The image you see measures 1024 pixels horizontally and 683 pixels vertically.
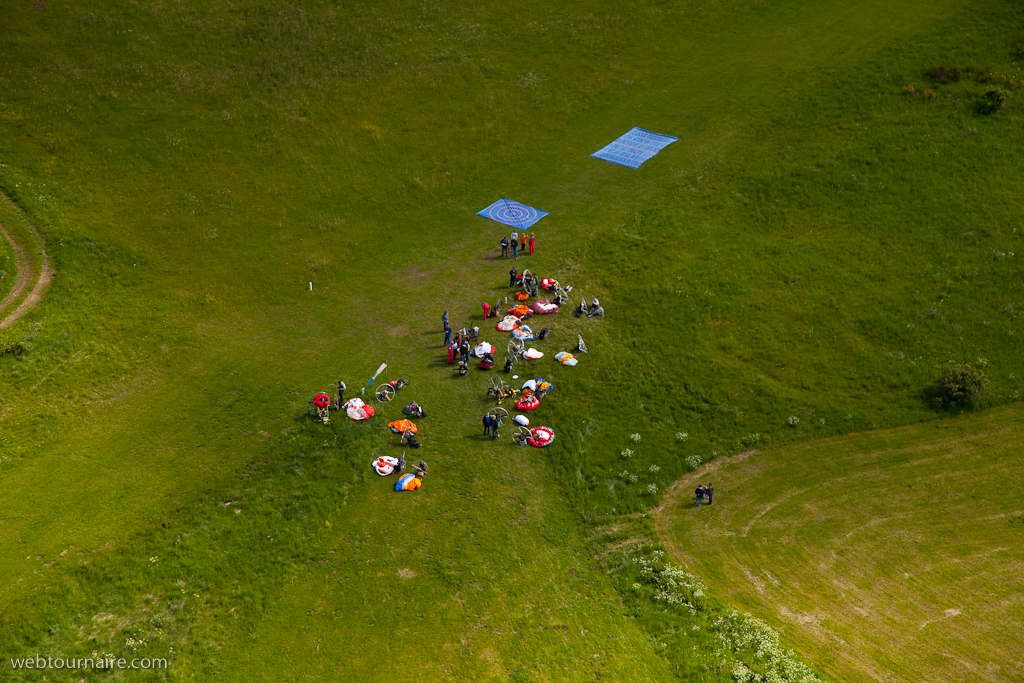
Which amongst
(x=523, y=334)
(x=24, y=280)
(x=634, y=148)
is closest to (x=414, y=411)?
(x=523, y=334)

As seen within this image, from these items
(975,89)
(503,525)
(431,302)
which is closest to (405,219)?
(431,302)

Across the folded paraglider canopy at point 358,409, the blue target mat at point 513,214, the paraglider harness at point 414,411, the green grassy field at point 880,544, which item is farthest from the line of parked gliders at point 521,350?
the green grassy field at point 880,544

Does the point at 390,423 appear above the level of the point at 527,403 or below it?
below

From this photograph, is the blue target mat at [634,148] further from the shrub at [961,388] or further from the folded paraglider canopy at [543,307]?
the shrub at [961,388]

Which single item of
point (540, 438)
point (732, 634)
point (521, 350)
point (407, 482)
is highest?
point (521, 350)

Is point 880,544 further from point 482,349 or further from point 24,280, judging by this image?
point 24,280

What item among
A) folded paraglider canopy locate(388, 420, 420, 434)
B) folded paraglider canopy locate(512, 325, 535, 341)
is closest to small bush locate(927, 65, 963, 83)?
folded paraglider canopy locate(512, 325, 535, 341)

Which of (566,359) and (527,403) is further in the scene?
(566,359)
